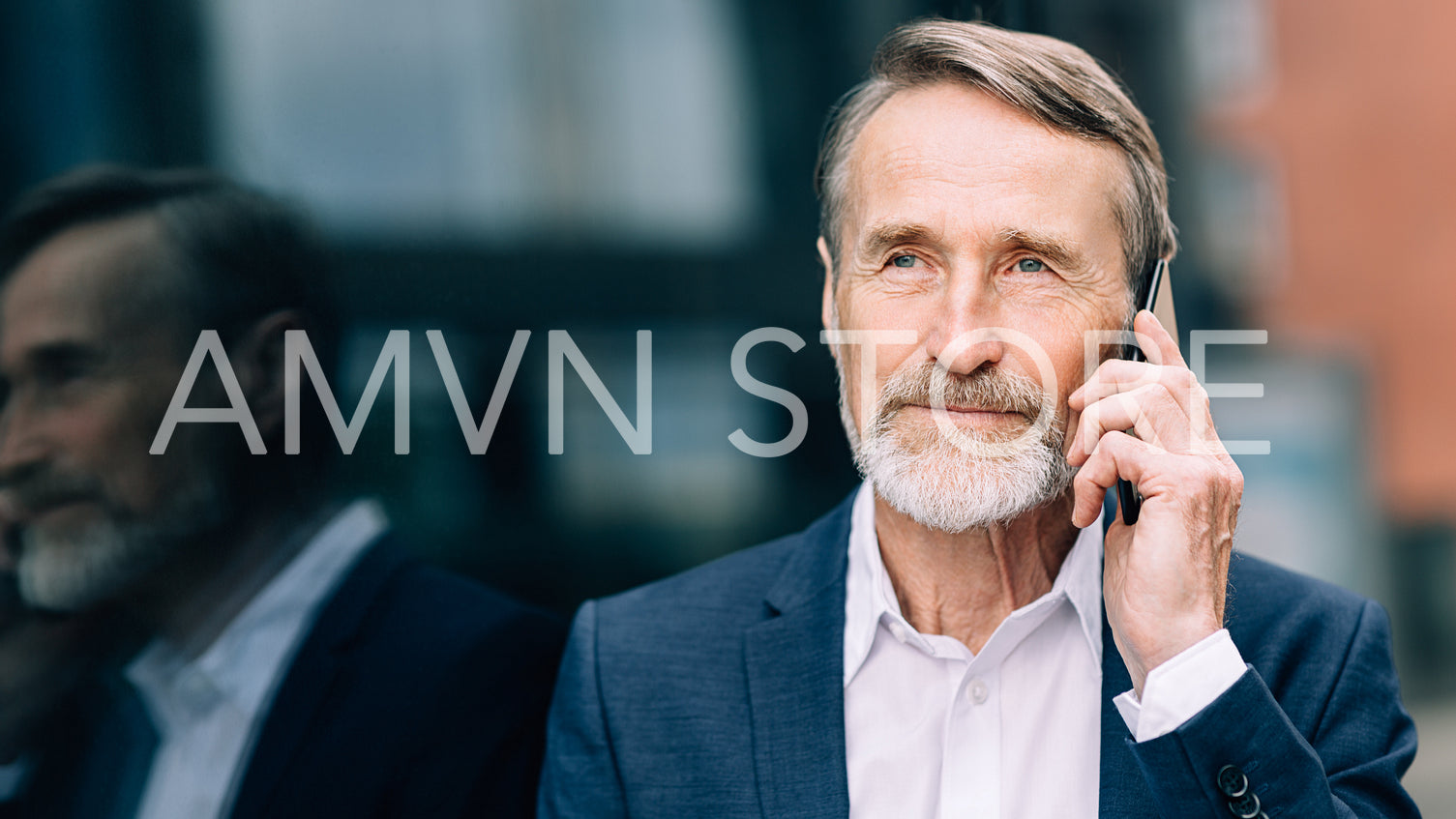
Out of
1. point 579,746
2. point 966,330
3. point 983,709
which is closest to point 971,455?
point 966,330

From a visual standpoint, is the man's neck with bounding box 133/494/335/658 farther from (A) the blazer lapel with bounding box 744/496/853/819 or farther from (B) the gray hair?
(B) the gray hair

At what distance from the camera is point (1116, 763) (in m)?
1.55

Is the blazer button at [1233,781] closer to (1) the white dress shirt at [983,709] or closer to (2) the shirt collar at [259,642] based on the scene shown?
(1) the white dress shirt at [983,709]

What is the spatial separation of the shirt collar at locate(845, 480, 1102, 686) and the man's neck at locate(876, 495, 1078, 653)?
3 cm

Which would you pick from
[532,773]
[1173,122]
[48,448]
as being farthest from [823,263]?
[48,448]

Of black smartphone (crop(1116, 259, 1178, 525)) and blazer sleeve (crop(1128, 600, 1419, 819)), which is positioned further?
black smartphone (crop(1116, 259, 1178, 525))

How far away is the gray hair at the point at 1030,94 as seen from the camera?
1618 millimetres

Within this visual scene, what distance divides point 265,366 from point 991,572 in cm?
127

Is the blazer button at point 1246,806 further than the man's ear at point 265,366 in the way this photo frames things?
No

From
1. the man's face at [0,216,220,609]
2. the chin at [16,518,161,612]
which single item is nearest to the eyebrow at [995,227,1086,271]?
the man's face at [0,216,220,609]

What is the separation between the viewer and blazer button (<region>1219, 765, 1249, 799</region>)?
137 cm

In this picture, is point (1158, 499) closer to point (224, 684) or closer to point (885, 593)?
point (885, 593)

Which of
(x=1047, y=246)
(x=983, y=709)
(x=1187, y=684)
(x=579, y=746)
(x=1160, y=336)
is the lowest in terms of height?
(x=579, y=746)

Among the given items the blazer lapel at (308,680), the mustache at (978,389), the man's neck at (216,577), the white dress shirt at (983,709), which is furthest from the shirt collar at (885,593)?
the man's neck at (216,577)
